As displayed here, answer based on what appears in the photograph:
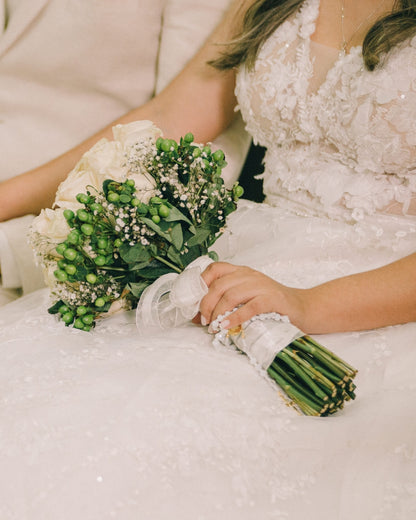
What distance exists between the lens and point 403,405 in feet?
2.27

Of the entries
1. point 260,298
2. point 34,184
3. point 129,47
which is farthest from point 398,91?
point 34,184

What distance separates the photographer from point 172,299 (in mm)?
809

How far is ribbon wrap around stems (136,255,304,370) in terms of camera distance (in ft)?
2.54

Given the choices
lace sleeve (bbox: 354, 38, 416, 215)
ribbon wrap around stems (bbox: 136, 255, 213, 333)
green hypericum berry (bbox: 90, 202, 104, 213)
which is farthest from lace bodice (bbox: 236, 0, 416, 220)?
green hypericum berry (bbox: 90, 202, 104, 213)

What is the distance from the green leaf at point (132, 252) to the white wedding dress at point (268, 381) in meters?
0.14

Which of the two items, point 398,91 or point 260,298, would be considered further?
point 398,91

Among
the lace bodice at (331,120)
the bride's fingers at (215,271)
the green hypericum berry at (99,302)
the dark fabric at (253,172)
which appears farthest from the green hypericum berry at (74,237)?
the dark fabric at (253,172)

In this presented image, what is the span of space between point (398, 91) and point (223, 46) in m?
0.48

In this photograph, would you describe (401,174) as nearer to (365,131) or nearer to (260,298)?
(365,131)

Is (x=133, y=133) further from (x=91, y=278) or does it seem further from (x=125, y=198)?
(x=91, y=278)

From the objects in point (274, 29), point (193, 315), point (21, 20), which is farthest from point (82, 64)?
point (193, 315)

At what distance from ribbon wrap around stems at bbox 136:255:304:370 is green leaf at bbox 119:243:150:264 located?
0.19ft

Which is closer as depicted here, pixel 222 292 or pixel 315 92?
pixel 222 292

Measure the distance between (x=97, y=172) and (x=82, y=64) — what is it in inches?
28.1
